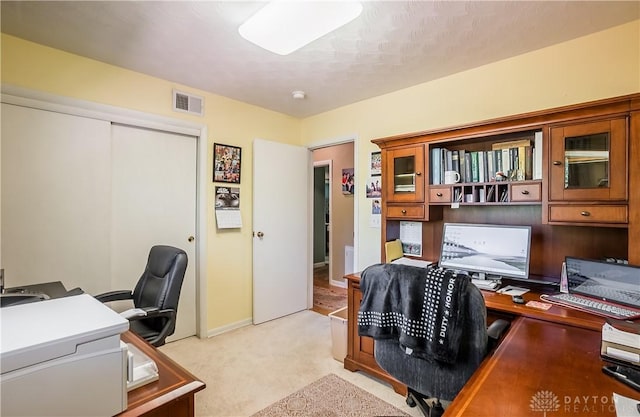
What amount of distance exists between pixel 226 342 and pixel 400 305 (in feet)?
6.84

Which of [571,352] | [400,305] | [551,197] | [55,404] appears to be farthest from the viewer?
[551,197]

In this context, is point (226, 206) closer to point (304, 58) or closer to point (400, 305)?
point (304, 58)

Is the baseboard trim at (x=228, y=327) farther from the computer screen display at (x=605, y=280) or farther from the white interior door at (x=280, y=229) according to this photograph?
the computer screen display at (x=605, y=280)

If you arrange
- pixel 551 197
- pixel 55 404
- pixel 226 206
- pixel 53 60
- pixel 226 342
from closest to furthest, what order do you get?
pixel 55 404
pixel 551 197
pixel 53 60
pixel 226 342
pixel 226 206

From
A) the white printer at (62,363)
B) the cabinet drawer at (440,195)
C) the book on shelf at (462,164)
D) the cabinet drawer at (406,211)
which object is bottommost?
the white printer at (62,363)

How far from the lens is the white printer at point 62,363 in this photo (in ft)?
2.26

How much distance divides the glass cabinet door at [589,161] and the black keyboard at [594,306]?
1.76ft

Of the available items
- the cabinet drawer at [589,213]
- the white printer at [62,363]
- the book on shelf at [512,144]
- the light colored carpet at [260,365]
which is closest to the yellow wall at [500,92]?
the book on shelf at [512,144]

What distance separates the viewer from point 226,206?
3184mm

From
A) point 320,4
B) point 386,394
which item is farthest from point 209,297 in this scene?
point 320,4

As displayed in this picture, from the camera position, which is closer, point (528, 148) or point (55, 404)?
point (55, 404)

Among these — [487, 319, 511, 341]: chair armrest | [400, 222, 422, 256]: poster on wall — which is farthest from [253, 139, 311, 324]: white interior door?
[487, 319, 511, 341]: chair armrest

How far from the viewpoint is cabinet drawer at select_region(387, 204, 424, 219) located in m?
2.42
